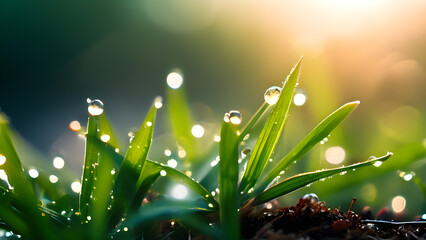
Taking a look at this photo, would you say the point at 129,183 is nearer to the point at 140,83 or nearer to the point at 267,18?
the point at 140,83

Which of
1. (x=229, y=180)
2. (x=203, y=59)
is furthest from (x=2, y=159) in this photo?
(x=203, y=59)

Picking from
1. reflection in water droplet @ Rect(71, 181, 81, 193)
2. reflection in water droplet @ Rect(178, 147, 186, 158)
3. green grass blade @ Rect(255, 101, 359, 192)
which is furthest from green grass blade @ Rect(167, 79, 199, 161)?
green grass blade @ Rect(255, 101, 359, 192)

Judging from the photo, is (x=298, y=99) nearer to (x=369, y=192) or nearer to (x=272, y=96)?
(x=272, y=96)

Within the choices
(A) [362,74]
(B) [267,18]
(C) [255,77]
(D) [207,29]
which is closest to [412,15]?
(A) [362,74]

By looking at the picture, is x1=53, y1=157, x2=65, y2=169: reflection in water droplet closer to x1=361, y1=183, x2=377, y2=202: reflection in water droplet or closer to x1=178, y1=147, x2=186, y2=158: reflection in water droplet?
x1=178, y1=147, x2=186, y2=158: reflection in water droplet

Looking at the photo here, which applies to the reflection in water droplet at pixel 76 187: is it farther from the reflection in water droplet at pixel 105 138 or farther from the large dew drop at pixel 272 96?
the large dew drop at pixel 272 96

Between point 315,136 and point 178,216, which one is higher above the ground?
point 315,136
